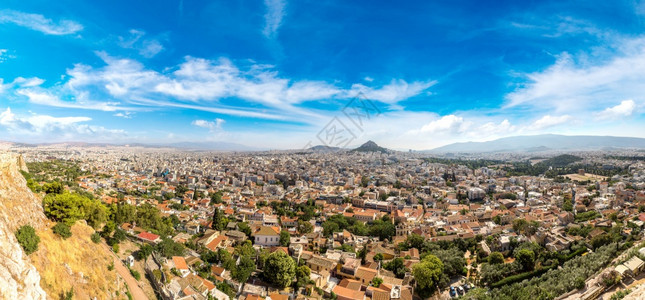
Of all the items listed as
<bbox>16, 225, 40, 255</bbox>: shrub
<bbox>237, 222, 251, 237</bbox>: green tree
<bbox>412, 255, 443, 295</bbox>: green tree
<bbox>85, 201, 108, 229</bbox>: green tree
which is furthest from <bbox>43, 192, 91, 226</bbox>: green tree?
<bbox>412, 255, 443, 295</bbox>: green tree

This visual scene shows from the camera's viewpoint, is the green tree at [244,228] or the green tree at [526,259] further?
the green tree at [244,228]

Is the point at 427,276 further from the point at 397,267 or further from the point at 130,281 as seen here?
the point at 130,281

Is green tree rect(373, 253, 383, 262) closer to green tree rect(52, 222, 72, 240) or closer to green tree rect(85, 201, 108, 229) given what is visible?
green tree rect(85, 201, 108, 229)

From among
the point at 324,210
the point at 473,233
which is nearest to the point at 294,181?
the point at 324,210

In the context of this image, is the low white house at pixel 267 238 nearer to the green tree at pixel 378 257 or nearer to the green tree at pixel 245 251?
the green tree at pixel 245 251

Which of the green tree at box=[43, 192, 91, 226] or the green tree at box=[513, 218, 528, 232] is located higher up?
the green tree at box=[43, 192, 91, 226]

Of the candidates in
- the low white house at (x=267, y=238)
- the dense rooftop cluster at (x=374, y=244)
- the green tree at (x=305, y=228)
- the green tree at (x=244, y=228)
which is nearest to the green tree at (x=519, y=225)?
the dense rooftop cluster at (x=374, y=244)
